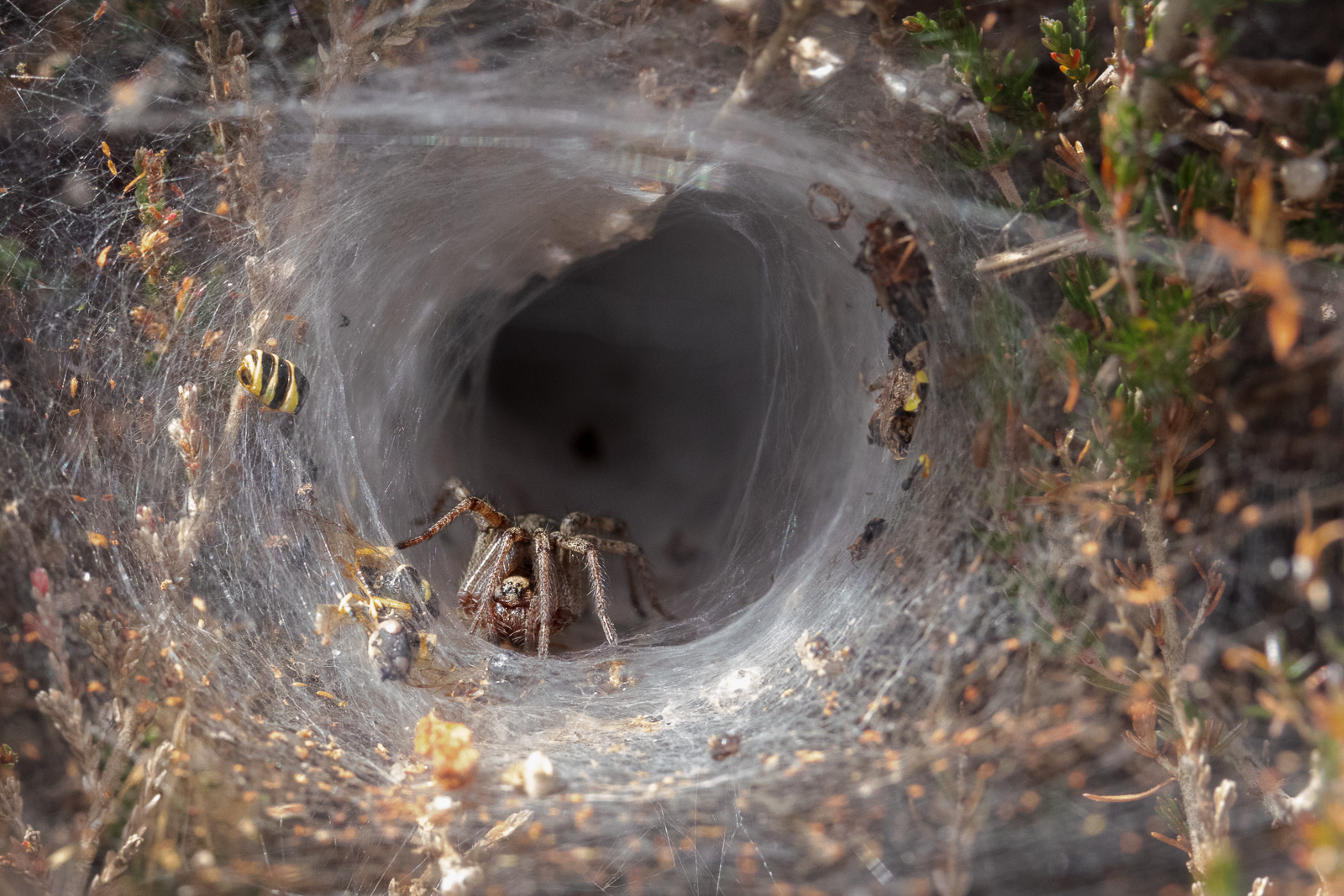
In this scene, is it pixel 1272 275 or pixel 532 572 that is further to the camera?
pixel 532 572

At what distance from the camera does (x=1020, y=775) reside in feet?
7.02

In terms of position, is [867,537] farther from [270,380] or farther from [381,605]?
[270,380]

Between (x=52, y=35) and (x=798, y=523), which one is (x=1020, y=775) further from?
(x=52, y=35)

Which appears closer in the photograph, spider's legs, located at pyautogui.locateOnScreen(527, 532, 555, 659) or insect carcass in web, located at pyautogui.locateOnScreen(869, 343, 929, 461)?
insect carcass in web, located at pyautogui.locateOnScreen(869, 343, 929, 461)

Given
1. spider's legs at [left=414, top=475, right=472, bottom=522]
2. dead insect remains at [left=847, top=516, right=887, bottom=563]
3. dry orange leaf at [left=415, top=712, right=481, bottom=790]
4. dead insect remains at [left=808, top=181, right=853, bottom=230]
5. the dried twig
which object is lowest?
Result: dry orange leaf at [left=415, top=712, right=481, bottom=790]

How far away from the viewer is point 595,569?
136 inches

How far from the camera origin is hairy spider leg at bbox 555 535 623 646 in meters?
3.22

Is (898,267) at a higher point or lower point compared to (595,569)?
higher

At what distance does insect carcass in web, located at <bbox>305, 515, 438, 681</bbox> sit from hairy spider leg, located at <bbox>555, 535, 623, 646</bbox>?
738mm

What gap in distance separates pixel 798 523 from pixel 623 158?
1.80 meters

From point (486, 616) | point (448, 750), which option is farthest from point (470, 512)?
point (448, 750)

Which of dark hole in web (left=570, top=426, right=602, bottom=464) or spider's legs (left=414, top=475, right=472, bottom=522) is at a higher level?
dark hole in web (left=570, top=426, right=602, bottom=464)

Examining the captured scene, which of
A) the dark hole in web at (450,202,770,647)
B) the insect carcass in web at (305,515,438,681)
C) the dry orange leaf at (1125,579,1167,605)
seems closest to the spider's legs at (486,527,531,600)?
the insect carcass in web at (305,515,438,681)

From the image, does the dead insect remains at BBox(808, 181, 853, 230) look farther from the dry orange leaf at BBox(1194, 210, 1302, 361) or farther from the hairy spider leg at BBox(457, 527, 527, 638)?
the hairy spider leg at BBox(457, 527, 527, 638)
